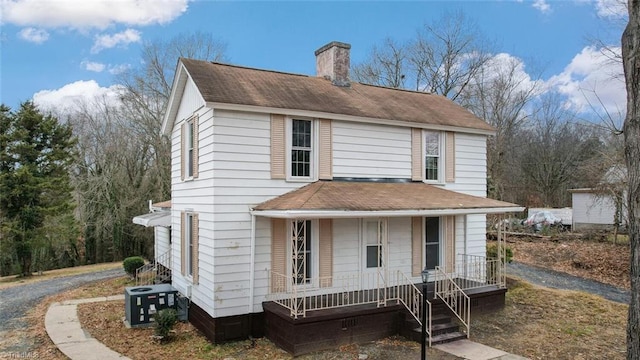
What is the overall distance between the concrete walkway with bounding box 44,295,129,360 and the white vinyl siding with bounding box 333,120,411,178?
21.1 feet

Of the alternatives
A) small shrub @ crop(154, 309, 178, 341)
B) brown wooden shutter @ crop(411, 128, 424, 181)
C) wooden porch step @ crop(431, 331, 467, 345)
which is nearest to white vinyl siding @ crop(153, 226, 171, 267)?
small shrub @ crop(154, 309, 178, 341)

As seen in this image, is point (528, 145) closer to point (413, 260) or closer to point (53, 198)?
point (413, 260)

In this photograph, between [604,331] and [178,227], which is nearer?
[604,331]

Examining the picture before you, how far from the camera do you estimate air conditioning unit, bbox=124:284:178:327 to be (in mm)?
10312

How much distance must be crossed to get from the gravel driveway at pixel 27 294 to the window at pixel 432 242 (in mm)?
9827

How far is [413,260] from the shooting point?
1130 cm

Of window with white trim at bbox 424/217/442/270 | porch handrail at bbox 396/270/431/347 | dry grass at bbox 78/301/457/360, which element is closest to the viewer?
dry grass at bbox 78/301/457/360

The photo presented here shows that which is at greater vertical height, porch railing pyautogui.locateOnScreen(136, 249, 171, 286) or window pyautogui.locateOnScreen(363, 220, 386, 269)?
window pyautogui.locateOnScreen(363, 220, 386, 269)

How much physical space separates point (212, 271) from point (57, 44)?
732 inches

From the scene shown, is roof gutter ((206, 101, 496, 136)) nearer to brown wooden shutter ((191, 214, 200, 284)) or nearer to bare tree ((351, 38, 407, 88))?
brown wooden shutter ((191, 214, 200, 284))

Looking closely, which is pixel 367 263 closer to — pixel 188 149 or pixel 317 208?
pixel 317 208

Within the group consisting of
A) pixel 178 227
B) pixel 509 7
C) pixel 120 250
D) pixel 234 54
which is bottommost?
pixel 120 250

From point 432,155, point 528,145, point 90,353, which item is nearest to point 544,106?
point 528,145

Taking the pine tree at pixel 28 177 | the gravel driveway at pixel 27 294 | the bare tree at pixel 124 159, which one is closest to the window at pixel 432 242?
the gravel driveway at pixel 27 294
